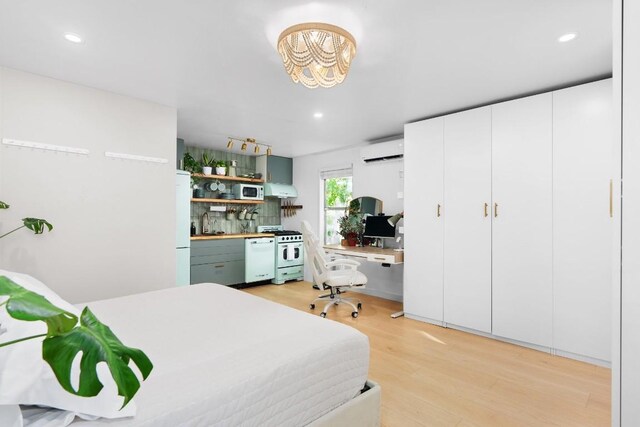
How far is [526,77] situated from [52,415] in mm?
3576

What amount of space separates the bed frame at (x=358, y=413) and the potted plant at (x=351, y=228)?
10.6 ft

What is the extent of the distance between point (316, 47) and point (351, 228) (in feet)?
11.2

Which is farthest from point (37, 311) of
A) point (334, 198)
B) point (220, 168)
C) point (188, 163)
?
point (334, 198)

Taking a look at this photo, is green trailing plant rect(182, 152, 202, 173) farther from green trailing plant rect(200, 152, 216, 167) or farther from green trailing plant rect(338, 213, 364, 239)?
green trailing plant rect(338, 213, 364, 239)

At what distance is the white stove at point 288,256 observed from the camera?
19.2ft

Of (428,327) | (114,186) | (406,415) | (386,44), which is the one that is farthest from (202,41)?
(428,327)

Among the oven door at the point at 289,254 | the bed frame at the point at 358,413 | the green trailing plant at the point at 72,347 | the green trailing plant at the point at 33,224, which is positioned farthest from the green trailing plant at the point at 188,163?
the green trailing plant at the point at 72,347

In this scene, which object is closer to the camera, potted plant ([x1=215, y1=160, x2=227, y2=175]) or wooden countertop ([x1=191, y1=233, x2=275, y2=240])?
wooden countertop ([x1=191, y1=233, x2=275, y2=240])

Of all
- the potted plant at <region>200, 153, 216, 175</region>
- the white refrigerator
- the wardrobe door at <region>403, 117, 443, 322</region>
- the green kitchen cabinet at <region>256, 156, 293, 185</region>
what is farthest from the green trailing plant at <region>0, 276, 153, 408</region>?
the green kitchen cabinet at <region>256, 156, 293, 185</region>

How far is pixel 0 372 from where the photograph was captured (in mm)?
851

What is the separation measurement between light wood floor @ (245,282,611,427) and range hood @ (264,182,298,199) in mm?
3317

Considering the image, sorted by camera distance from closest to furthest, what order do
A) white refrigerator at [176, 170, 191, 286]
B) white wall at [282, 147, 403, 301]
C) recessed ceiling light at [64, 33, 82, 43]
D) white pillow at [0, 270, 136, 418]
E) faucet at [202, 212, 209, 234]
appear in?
white pillow at [0, 270, 136, 418] < recessed ceiling light at [64, 33, 82, 43] < white refrigerator at [176, 170, 191, 286] < white wall at [282, 147, 403, 301] < faucet at [202, 212, 209, 234]

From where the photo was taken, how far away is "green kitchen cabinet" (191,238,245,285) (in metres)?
4.91

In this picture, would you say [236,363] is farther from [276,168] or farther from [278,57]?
[276,168]
